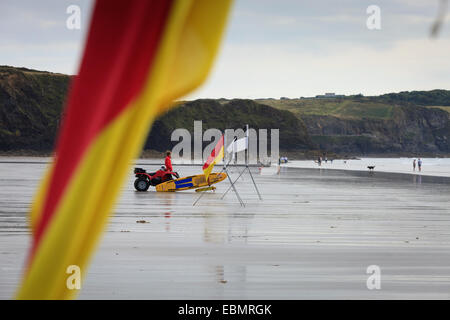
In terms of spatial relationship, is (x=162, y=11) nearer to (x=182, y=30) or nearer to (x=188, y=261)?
(x=182, y=30)

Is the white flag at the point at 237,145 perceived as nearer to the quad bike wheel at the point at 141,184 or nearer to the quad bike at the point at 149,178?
the quad bike at the point at 149,178

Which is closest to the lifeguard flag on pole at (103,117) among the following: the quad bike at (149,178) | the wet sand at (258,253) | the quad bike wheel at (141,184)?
the wet sand at (258,253)

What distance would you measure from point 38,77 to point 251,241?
562 ft

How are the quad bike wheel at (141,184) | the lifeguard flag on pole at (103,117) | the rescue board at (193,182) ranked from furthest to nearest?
the quad bike wheel at (141,184)
the rescue board at (193,182)
the lifeguard flag on pole at (103,117)

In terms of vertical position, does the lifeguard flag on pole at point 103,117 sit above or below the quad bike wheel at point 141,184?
below

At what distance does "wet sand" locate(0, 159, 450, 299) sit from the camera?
332 inches

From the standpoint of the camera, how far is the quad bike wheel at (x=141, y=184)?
29.1 meters

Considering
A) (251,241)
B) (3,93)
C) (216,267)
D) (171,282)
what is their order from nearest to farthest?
(171,282) < (216,267) < (251,241) < (3,93)

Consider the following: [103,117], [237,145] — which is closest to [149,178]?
[237,145]

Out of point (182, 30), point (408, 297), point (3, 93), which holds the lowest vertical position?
point (408, 297)

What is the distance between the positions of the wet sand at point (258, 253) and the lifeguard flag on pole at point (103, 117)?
283 inches

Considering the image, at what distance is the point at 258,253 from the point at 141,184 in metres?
18.0
